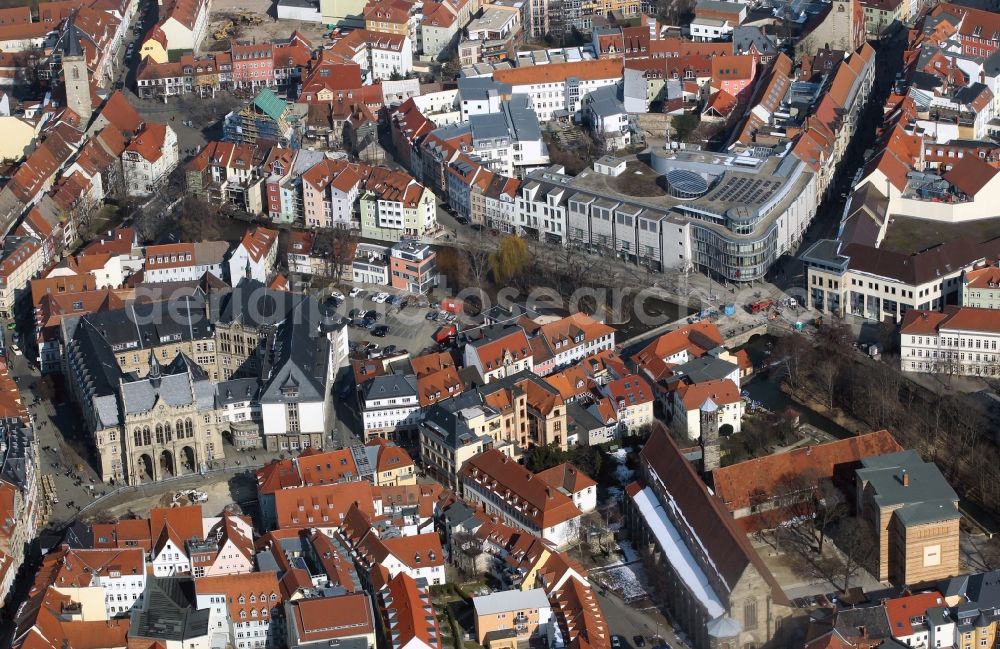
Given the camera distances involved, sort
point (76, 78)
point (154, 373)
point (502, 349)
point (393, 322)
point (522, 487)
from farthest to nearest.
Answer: point (76, 78) < point (393, 322) < point (502, 349) < point (154, 373) < point (522, 487)

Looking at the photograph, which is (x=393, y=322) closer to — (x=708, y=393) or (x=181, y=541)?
(x=708, y=393)

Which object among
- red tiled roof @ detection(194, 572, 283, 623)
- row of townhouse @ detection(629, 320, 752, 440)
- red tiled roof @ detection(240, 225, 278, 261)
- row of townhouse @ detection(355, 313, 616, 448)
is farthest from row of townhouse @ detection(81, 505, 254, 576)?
red tiled roof @ detection(240, 225, 278, 261)

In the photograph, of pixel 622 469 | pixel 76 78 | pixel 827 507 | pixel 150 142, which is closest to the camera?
pixel 827 507

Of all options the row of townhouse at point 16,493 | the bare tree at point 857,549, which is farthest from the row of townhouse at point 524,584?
the row of townhouse at point 16,493

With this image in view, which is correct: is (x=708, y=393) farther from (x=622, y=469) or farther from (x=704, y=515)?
(x=704, y=515)

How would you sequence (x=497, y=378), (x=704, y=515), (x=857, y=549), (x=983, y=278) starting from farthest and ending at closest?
(x=983, y=278)
(x=497, y=378)
(x=857, y=549)
(x=704, y=515)

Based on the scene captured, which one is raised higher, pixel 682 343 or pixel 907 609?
pixel 682 343

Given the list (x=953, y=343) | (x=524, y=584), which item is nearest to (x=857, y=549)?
(x=524, y=584)

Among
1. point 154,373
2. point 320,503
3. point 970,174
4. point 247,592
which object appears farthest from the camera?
point 970,174

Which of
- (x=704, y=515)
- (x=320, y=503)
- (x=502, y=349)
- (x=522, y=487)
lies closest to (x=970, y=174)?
(x=502, y=349)

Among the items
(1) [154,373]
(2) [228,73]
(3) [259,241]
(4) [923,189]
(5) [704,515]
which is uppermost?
(2) [228,73]

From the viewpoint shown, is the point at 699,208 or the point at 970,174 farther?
the point at 970,174
